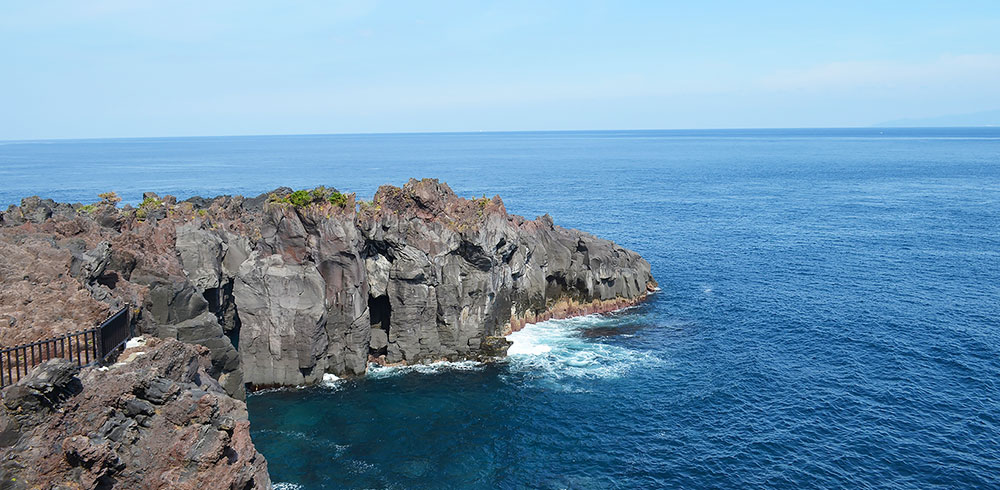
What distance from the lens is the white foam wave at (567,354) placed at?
6775 cm

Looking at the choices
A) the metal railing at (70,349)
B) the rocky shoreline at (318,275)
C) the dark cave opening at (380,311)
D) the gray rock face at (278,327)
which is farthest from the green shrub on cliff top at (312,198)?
the metal railing at (70,349)

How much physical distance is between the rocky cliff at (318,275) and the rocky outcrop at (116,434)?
24.7 metres

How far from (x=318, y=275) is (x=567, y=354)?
90.4 ft

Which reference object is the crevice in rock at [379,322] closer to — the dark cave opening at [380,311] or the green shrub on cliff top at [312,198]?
the dark cave opening at [380,311]

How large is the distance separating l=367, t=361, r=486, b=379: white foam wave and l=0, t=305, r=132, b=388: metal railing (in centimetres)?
3588

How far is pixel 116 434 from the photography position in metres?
26.0

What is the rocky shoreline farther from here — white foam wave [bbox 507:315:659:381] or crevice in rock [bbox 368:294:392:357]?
white foam wave [bbox 507:315:659:381]

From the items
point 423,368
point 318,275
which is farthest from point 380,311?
point 318,275

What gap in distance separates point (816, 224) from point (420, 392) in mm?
106248

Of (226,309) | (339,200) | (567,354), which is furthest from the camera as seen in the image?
(567,354)

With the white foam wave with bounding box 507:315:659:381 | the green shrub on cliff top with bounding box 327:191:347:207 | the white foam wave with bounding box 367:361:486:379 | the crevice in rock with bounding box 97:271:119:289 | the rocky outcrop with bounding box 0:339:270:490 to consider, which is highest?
the green shrub on cliff top with bounding box 327:191:347:207

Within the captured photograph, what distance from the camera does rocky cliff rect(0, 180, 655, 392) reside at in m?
53.0

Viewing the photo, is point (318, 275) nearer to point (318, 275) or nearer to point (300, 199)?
point (318, 275)

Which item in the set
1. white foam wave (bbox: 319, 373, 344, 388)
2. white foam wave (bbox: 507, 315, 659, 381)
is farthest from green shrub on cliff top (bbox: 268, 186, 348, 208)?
white foam wave (bbox: 507, 315, 659, 381)
